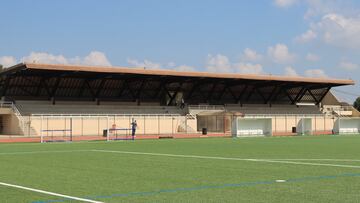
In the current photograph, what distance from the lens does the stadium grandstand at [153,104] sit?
63594 millimetres

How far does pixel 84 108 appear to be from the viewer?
73.5 m

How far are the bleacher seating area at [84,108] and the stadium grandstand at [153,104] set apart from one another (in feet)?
0.42

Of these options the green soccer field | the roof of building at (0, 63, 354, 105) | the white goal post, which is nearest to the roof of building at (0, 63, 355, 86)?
the roof of building at (0, 63, 354, 105)

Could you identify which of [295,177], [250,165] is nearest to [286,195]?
[295,177]

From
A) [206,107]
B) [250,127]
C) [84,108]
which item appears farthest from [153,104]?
[250,127]

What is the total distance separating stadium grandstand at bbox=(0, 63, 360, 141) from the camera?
63594 millimetres

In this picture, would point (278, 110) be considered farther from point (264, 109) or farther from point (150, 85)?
point (150, 85)

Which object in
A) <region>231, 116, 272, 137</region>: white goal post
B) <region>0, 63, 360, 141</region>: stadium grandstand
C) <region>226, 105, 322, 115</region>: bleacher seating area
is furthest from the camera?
<region>226, 105, 322, 115</region>: bleacher seating area

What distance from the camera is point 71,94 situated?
259 ft

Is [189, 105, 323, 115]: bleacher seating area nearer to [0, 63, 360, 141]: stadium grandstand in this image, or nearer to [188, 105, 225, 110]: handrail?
[188, 105, 225, 110]: handrail

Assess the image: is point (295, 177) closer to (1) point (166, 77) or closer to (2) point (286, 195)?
(2) point (286, 195)

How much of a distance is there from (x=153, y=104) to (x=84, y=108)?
1464 centimetres

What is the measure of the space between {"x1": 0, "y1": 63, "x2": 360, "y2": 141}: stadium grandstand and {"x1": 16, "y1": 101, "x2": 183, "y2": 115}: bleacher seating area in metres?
0.13

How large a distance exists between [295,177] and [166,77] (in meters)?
65.0
